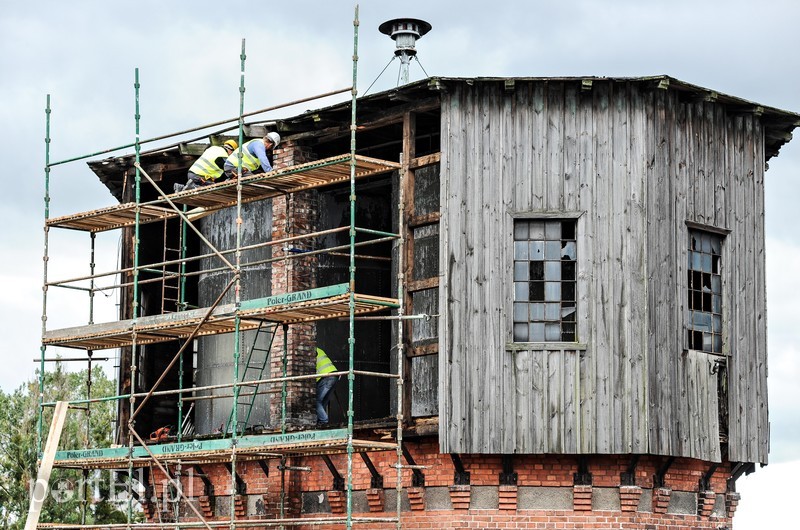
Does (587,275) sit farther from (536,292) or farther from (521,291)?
(521,291)

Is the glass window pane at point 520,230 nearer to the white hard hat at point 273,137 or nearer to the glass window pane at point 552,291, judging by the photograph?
the glass window pane at point 552,291

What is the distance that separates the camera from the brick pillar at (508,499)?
23.5 meters

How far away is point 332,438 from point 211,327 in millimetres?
4336

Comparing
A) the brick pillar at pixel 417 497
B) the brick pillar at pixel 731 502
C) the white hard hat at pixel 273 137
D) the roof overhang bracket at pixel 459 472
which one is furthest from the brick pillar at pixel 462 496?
the white hard hat at pixel 273 137

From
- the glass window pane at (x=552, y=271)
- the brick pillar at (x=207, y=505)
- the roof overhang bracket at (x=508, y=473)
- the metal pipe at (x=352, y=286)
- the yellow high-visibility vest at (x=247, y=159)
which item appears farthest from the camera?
the brick pillar at (x=207, y=505)

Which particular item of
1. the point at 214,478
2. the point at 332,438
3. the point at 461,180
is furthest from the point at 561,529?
the point at 214,478

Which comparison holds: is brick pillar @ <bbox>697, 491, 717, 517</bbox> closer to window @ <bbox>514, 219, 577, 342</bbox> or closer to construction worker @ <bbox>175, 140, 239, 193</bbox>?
window @ <bbox>514, 219, 577, 342</bbox>

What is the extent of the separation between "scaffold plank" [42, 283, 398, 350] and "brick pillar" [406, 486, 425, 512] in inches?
121

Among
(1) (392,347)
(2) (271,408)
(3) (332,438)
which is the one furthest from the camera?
(2) (271,408)

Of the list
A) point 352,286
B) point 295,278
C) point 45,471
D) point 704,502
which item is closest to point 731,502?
point 704,502

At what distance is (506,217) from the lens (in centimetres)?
2423

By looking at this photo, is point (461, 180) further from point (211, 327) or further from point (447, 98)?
point (211, 327)

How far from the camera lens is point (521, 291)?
24156mm

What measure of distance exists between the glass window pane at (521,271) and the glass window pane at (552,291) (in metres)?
0.37
